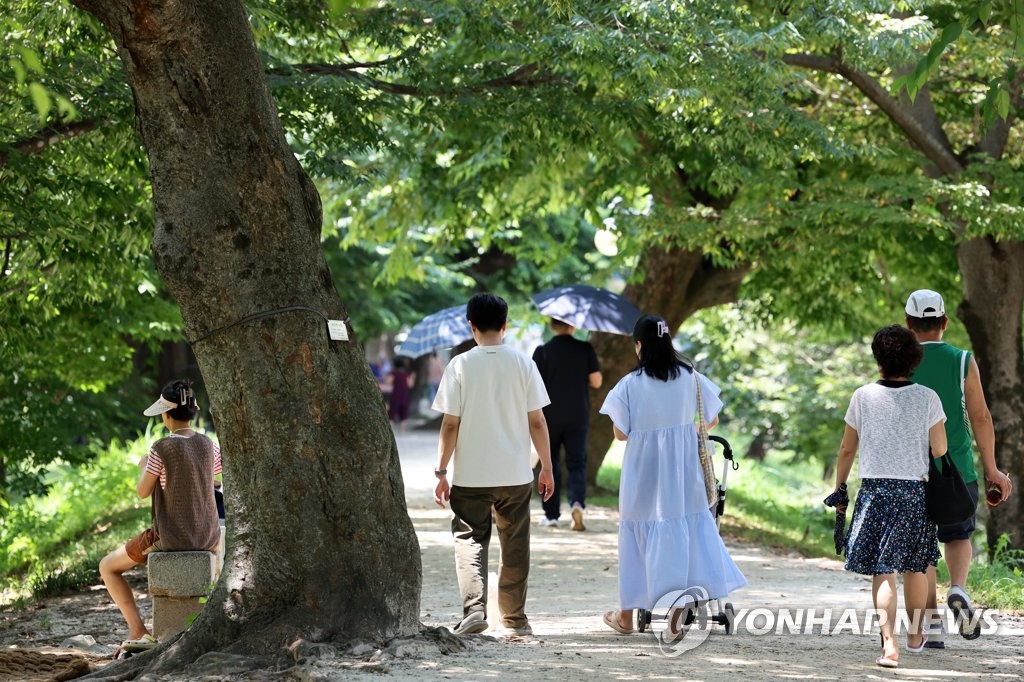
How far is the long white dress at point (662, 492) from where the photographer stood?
7387 millimetres

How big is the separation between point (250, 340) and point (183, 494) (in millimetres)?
1640

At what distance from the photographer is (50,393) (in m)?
16.2

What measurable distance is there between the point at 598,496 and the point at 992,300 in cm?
628

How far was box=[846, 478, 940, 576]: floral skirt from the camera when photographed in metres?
6.62

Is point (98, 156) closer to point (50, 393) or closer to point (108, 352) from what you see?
point (108, 352)

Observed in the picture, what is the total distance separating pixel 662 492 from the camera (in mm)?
7418

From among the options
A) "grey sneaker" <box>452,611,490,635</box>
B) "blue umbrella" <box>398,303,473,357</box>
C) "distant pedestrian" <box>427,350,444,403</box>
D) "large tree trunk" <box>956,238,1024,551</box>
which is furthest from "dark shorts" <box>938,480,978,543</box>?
"distant pedestrian" <box>427,350,444,403</box>

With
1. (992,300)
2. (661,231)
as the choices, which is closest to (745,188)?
(661,231)

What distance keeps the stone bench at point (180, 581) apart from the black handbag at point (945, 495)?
159 inches

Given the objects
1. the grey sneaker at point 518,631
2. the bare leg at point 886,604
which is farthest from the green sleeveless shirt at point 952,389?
the grey sneaker at point 518,631

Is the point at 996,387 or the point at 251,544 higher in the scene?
the point at 996,387

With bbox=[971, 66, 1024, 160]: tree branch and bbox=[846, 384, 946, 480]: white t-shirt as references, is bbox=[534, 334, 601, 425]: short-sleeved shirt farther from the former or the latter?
bbox=[846, 384, 946, 480]: white t-shirt

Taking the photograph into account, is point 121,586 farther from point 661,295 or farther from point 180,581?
point 661,295

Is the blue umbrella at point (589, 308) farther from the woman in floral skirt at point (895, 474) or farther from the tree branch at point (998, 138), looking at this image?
the woman in floral skirt at point (895, 474)
